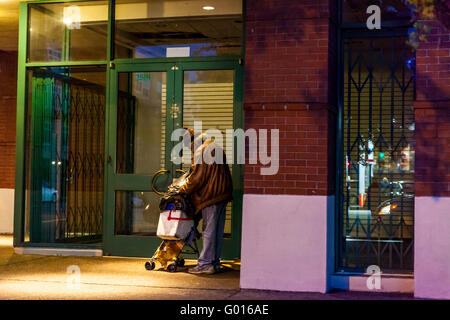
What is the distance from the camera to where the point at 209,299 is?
7.87 m

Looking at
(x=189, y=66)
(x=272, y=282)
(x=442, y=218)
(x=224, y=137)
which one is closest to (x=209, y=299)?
(x=272, y=282)

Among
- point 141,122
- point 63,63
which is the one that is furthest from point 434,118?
point 63,63

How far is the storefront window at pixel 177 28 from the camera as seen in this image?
10.8 meters

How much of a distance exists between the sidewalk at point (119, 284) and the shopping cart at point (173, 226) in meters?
0.19

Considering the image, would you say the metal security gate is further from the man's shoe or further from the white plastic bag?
the white plastic bag

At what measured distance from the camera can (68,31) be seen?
464 inches

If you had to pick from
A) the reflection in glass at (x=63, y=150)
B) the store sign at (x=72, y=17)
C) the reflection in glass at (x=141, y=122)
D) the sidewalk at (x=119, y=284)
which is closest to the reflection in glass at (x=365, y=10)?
the reflection in glass at (x=141, y=122)

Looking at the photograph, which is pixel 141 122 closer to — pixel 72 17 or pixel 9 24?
pixel 72 17

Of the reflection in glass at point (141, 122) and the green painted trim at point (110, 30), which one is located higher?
the green painted trim at point (110, 30)

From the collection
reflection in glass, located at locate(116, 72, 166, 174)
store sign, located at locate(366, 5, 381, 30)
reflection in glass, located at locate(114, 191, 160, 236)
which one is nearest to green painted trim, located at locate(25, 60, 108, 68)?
reflection in glass, located at locate(116, 72, 166, 174)

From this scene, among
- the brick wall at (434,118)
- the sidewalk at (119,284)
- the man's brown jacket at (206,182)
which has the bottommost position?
the sidewalk at (119,284)

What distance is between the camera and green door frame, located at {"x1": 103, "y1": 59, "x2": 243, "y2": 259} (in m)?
10.7

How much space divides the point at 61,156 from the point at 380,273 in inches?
232

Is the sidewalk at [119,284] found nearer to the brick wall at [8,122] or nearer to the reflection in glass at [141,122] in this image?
the reflection in glass at [141,122]
